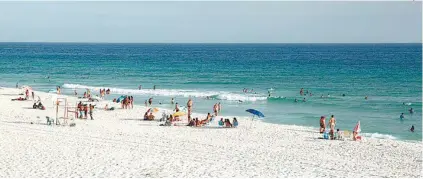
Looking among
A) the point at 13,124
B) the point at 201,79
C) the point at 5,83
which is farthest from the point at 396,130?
the point at 5,83

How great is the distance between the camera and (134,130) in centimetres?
2322

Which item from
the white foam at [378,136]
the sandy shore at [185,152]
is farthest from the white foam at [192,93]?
the white foam at [378,136]

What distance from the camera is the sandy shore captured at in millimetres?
15500

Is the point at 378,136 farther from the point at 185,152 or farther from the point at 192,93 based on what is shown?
the point at 192,93

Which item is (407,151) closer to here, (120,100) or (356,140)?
(356,140)

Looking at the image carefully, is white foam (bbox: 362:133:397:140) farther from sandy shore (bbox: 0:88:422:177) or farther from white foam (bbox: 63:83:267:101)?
white foam (bbox: 63:83:267:101)

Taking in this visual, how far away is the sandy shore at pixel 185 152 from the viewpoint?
610 inches

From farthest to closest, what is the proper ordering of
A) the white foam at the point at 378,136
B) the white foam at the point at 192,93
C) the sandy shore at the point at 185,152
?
the white foam at the point at 192,93, the white foam at the point at 378,136, the sandy shore at the point at 185,152

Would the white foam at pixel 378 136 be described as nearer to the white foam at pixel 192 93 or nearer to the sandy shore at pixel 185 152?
the sandy shore at pixel 185 152

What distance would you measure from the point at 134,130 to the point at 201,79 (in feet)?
117

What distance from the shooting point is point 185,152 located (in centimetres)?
1828

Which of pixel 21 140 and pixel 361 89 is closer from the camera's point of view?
pixel 21 140

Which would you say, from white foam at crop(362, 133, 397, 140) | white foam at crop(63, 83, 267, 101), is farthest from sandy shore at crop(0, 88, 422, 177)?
white foam at crop(63, 83, 267, 101)

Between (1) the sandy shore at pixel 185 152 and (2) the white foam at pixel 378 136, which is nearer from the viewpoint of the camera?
(1) the sandy shore at pixel 185 152
